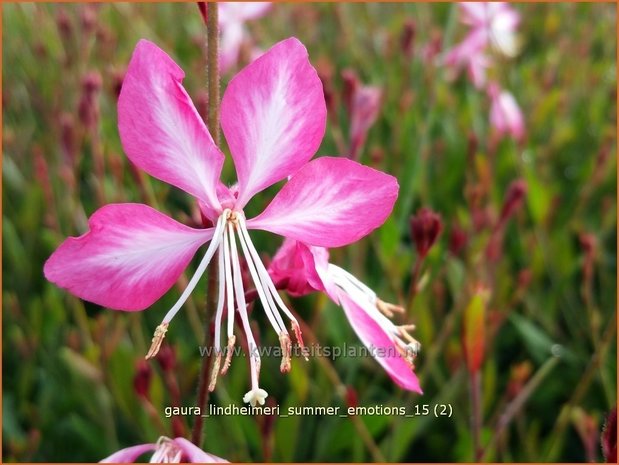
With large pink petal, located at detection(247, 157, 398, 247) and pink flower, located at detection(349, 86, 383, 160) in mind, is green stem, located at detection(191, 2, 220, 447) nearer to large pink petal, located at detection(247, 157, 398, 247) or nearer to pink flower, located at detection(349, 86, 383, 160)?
large pink petal, located at detection(247, 157, 398, 247)

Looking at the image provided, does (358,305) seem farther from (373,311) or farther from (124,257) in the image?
(124,257)

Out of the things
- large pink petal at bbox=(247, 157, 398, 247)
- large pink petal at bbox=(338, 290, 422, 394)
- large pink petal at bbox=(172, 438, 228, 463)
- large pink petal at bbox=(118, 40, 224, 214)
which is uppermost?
large pink petal at bbox=(118, 40, 224, 214)

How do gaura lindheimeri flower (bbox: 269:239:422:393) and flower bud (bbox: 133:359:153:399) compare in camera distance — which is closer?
gaura lindheimeri flower (bbox: 269:239:422:393)

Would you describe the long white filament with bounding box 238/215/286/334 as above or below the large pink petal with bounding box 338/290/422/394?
above

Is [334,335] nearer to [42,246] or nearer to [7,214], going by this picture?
[42,246]

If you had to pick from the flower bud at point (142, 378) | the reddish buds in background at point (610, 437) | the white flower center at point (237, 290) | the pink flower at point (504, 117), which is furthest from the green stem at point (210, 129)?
the pink flower at point (504, 117)

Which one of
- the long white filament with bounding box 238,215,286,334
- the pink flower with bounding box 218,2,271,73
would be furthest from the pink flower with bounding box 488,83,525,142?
Result: the long white filament with bounding box 238,215,286,334
